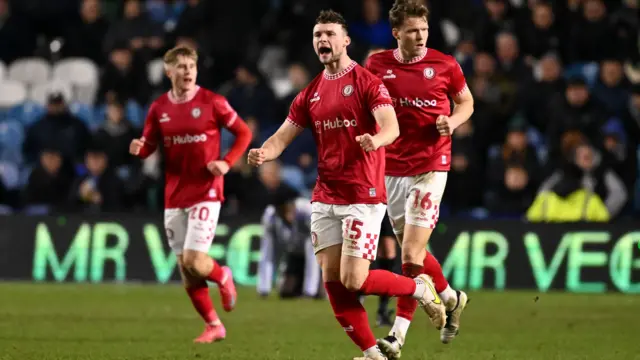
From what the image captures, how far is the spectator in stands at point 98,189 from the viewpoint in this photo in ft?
66.3

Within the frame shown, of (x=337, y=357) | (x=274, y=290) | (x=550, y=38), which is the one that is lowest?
(x=274, y=290)

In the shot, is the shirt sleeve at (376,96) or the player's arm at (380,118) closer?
the player's arm at (380,118)

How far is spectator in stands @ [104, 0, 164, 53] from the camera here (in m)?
22.5

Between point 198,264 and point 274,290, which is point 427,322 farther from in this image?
point 274,290

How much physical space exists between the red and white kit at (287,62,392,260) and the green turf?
1.55 meters

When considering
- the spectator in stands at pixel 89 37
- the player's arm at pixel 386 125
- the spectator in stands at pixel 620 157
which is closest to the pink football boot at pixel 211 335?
the player's arm at pixel 386 125

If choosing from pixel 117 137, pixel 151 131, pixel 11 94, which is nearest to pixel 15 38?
pixel 11 94

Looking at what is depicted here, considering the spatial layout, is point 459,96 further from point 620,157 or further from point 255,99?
point 255,99

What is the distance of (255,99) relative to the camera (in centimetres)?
2089

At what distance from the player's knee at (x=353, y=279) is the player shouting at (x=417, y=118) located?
1.19 meters

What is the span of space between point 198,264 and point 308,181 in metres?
8.34

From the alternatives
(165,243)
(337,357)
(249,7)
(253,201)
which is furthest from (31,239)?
(337,357)

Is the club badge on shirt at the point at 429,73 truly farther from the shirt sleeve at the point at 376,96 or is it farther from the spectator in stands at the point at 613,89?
the spectator in stands at the point at 613,89

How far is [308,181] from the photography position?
1992cm
